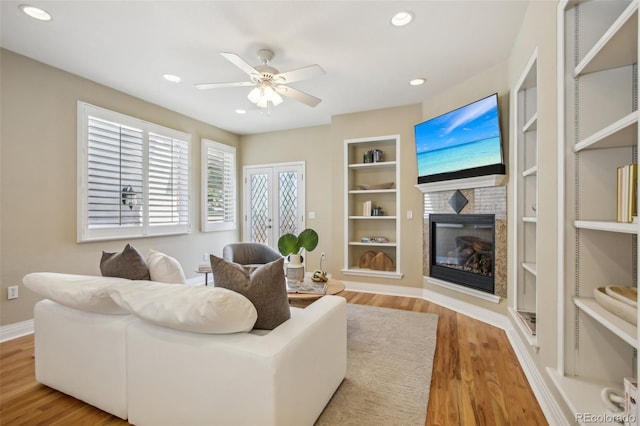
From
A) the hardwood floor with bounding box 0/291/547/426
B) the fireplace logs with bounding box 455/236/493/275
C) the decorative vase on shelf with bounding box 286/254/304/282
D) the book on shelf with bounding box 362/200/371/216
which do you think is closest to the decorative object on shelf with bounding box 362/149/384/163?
the book on shelf with bounding box 362/200/371/216

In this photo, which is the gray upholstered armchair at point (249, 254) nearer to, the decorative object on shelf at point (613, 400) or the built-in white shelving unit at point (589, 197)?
the built-in white shelving unit at point (589, 197)

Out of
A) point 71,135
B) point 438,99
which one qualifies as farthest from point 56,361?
point 438,99

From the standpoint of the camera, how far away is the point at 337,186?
15.3 ft

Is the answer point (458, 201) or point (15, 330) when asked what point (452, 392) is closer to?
point (458, 201)

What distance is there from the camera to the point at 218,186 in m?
5.32

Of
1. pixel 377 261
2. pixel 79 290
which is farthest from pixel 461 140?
pixel 79 290

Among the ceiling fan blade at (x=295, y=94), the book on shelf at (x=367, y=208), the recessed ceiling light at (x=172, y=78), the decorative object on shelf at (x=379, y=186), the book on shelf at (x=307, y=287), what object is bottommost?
the book on shelf at (x=307, y=287)

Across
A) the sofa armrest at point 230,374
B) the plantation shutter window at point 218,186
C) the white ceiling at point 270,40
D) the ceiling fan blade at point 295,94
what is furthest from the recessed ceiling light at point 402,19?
the plantation shutter window at point 218,186

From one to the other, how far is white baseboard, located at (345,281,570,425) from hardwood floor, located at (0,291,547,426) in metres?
0.05

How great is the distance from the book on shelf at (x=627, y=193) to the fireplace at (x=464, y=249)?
1.94 meters

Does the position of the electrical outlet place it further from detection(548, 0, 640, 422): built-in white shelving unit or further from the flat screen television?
the flat screen television

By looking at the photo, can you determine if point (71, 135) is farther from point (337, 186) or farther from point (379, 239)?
point (379, 239)

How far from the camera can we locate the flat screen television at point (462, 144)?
2920 millimetres

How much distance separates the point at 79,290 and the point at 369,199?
3.85 meters
